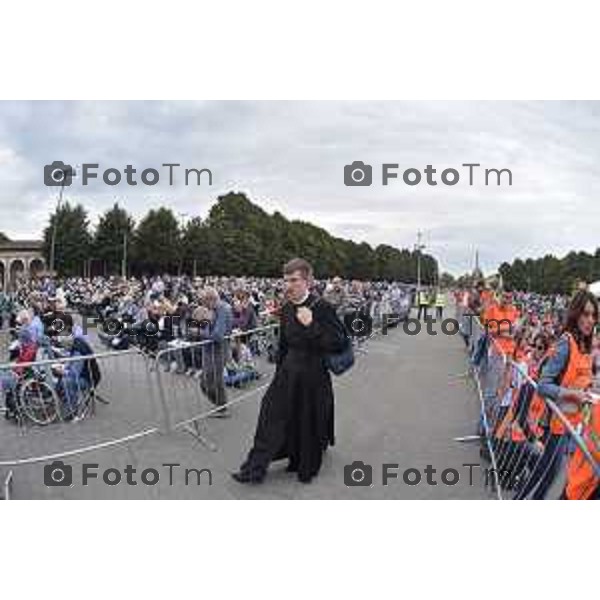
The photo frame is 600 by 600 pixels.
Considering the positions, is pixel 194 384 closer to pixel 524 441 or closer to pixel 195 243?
pixel 524 441

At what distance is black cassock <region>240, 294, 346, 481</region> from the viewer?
20.5 feet

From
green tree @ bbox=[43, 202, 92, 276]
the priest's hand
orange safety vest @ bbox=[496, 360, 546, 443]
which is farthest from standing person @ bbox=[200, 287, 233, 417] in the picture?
green tree @ bbox=[43, 202, 92, 276]

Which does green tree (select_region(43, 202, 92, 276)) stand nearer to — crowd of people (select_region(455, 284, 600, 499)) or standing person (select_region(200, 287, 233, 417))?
standing person (select_region(200, 287, 233, 417))

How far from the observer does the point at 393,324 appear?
97.1 feet

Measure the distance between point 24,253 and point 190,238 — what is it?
139 ft

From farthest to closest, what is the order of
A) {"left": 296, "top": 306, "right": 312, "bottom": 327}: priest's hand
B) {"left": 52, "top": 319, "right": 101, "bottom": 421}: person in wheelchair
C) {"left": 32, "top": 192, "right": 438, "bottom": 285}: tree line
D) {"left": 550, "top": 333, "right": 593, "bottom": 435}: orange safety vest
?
{"left": 32, "top": 192, "right": 438, "bottom": 285}: tree line
{"left": 52, "top": 319, "right": 101, "bottom": 421}: person in wheelchair
{"left": 296, "top": 306, "right": 312, "bottom": 327}: priest's hand
{"left": 550, "top": 333, "right": 593, "bottom": 435}: orange safety vest

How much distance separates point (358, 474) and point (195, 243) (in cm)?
6300

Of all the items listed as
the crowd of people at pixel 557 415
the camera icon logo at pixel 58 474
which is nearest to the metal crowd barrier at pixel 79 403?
the camera icon logo at pixel 58 474

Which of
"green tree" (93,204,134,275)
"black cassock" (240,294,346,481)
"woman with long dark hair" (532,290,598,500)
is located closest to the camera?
"woman with long dark hair" (532,290,598,500)

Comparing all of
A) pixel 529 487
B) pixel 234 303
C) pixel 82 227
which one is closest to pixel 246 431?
pixel 529 487

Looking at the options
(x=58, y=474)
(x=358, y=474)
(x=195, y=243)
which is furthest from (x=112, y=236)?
(x=358, y=474)

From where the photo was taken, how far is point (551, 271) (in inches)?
3760

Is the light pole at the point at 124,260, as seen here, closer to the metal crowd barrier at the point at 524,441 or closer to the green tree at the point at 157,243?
the green tree at the point at 157,243

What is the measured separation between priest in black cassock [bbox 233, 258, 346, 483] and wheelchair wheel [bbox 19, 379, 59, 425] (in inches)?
109
